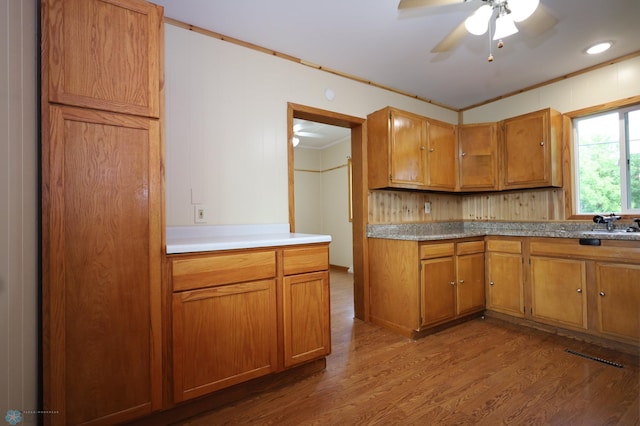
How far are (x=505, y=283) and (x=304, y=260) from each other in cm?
226

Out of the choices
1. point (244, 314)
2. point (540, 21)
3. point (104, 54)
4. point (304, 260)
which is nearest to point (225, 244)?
point (244, 314)

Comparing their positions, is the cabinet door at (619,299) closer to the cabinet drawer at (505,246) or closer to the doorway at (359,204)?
the cabinet drawer at (505,246)

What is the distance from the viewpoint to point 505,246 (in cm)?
303

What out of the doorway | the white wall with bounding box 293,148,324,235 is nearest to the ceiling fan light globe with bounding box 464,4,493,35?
the doorway

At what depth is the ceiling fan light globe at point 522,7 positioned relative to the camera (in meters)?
1.55

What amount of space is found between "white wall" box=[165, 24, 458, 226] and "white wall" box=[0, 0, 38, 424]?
2.70 ft

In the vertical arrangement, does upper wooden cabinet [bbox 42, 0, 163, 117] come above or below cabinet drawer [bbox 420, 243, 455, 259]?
above

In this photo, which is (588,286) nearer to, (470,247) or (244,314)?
(470,247)

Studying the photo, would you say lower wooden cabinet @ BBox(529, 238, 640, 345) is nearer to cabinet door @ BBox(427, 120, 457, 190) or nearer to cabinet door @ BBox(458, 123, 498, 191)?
cabinet door @ BBox(458, 123, 498, 191)

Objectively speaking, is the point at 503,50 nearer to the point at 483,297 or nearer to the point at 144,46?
the point at 483,297

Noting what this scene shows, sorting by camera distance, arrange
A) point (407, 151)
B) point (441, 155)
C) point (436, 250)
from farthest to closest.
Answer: point (441, 155) → point (407, 151) → point (436, 250)

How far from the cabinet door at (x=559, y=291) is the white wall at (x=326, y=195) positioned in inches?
130

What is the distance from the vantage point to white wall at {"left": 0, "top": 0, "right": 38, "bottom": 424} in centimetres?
113

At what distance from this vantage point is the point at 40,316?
131 centimetres
